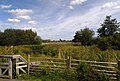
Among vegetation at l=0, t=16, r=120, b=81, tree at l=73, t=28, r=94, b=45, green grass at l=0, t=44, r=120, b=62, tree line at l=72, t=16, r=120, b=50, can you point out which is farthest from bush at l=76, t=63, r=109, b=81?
tree at l=73, t=28, r=94, b=45

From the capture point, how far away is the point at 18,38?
78.9 m

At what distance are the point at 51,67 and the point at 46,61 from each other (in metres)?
0.91

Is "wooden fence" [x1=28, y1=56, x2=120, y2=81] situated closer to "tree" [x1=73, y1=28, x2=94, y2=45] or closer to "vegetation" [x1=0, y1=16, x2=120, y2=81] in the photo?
"vegetation" [x1=0, y1=16, x2=120, y2=81]

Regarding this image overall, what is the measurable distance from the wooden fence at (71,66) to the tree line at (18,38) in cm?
6098

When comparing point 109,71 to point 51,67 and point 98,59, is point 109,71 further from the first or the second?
point 51,67

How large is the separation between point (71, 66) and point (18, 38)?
218ft

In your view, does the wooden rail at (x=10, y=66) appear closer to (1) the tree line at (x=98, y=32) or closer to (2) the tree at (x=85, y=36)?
(1) the tree line at (x=98, y=32)

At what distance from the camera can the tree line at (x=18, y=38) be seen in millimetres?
76875

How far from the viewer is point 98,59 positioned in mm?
13992

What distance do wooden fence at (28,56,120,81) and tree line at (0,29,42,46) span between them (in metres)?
61.0

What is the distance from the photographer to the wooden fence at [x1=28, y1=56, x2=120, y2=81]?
39.9 ft

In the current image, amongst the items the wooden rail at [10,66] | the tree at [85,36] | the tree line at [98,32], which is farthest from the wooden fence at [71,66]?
the tree at [85,36]

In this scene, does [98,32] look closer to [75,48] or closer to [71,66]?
[75,48]

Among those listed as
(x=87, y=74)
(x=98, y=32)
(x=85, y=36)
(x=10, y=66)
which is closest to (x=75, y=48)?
(x=10, y=66)
